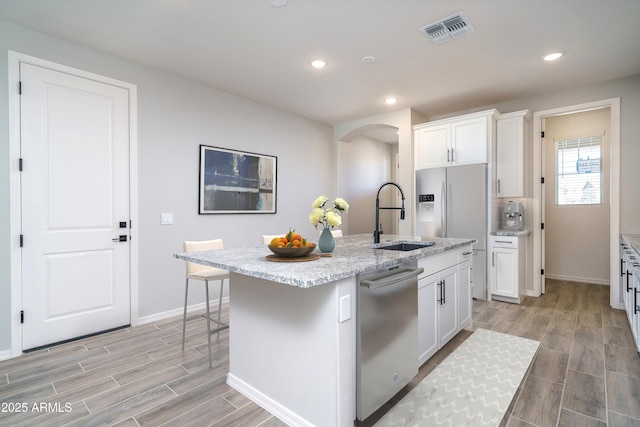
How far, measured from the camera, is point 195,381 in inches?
84.3

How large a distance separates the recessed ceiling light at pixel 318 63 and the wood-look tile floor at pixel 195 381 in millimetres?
2827

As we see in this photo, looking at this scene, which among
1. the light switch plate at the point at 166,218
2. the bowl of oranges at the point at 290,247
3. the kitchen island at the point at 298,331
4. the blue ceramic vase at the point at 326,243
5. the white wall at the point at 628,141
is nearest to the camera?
the kitchen island at the point at 298,331

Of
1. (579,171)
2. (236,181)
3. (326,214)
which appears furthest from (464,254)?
(579,171)

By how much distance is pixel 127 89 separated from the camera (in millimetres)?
3162

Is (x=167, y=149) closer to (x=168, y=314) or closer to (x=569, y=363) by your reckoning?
(x=168, y=314)

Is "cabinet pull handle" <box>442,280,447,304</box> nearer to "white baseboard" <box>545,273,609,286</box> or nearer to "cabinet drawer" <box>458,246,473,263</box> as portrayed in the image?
"cabinet drawer" <box>458,246,473,263</box>

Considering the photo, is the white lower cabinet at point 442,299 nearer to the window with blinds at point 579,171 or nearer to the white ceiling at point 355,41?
the white ceiling at point 355,41

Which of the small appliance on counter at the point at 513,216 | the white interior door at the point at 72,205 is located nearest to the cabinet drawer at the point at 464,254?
the small appliance on counter at the point at 513,216

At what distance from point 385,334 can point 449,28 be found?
2.48 m

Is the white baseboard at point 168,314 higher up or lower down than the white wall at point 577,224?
lower down

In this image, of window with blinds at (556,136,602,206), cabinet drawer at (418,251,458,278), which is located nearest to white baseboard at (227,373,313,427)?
cabinet drawer at (418,251,458,278)

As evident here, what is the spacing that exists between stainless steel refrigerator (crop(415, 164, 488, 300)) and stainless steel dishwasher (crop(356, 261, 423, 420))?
2.51 metres

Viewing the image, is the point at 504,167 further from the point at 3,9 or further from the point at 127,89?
the point at 3,9

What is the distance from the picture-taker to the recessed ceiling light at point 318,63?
3.14 metres
